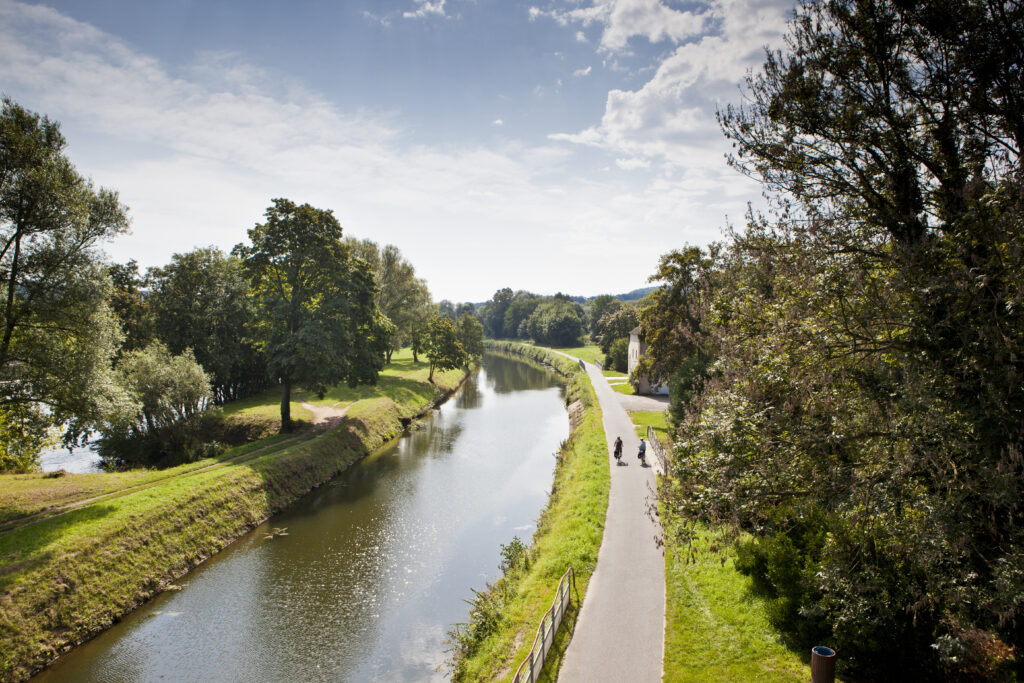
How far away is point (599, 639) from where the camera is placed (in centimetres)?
1131

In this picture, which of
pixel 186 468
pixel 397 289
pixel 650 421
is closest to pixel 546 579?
pixel 186 468

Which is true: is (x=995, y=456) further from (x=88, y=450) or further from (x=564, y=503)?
(x=88, y=450)

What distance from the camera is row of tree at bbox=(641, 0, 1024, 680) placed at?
289 inches

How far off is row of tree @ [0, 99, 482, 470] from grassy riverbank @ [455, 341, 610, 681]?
1650 centimetres

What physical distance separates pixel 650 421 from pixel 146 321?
37198mm

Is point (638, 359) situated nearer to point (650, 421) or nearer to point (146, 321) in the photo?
point (650, 421)

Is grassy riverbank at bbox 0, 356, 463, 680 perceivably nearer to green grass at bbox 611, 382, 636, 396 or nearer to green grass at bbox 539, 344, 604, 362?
green grass at bbox 611, 382, 636, 396

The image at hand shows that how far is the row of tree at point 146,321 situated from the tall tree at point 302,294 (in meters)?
0.08

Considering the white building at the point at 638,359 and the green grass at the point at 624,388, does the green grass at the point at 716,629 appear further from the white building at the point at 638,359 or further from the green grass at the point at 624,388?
the green grass at the point at 624,388

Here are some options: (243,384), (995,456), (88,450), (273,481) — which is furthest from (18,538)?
(243,384)

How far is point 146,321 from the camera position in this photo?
37281 millimetres

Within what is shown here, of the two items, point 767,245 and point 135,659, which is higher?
point 767,245

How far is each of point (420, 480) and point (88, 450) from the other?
21.8 metres

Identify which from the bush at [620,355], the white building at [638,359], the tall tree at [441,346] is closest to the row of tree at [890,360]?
the white building at [638,359]
